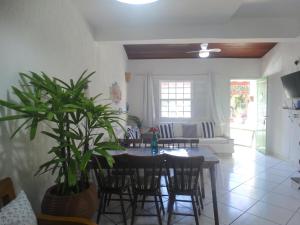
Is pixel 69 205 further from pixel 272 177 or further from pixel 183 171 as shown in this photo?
pixel 272 177

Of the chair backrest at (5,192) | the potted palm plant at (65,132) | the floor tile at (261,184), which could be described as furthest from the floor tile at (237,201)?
the chair backrest at (5,192)

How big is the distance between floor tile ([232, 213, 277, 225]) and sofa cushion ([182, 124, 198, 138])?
3.34 metres

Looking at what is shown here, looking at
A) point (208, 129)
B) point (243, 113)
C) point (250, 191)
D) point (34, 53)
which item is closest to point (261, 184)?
point (250, 191)

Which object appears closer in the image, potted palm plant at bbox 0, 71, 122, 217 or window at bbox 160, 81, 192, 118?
potted palm plant at bbox 0, 71, 122, 217

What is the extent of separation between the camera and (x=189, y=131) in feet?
19.7

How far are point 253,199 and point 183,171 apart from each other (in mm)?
1503

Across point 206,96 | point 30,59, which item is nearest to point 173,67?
point 206,96

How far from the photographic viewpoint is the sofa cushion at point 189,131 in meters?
5.98

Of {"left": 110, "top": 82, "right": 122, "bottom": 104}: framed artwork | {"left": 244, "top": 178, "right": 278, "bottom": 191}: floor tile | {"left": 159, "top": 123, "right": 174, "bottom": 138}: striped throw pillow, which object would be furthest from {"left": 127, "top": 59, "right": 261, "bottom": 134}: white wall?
{"left": 244, "top": 178, "right": 278, "bottom": 191}: floor tile

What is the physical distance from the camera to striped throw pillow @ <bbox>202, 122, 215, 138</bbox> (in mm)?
6016

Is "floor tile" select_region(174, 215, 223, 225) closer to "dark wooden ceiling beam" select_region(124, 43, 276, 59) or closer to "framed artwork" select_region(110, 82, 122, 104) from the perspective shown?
"framed artwork" select_region(110, 82, 122, 104)

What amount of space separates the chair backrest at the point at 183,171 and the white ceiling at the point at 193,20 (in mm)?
1881

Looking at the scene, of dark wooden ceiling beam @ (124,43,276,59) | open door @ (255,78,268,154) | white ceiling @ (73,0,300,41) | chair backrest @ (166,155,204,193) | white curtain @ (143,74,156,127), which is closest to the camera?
chair backrest @ (166,155,204,193)

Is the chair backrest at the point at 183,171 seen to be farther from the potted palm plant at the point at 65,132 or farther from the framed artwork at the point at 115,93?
the framed artwork at the point at 115,93
